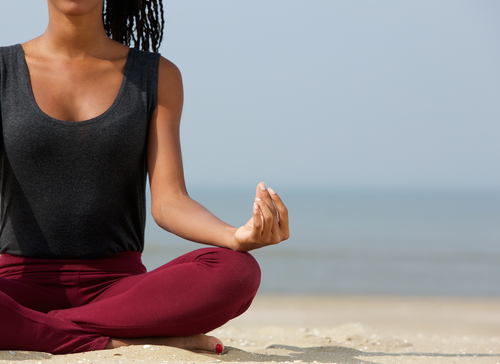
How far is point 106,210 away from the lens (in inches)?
91.1

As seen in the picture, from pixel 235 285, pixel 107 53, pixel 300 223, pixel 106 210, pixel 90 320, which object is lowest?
pixel 90 320

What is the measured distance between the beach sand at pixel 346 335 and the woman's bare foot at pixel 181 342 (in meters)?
0.06

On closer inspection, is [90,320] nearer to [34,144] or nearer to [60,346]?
[60,346]

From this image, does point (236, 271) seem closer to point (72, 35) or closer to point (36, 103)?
point (36, 103)

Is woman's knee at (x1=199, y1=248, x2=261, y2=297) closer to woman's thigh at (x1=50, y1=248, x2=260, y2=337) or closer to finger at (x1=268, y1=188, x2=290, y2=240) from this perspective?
woman's thigh at (x1=50, y1=248, x2=260, y2=337)

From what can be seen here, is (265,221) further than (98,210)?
No

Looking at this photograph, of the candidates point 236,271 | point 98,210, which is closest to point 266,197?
point 236,271

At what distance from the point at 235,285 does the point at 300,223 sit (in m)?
20.4

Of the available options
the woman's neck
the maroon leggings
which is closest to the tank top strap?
the woman's neck

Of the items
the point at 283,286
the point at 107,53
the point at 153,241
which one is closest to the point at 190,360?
the point at 107,53

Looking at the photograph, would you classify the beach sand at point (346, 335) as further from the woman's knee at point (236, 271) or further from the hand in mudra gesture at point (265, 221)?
the hand in mudra gesture at point (265, 221)

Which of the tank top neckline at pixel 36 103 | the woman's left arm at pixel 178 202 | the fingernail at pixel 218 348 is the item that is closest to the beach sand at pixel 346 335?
the fingernail at pixel 218 348

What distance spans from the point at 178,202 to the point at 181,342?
56cm

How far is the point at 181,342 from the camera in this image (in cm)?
208
